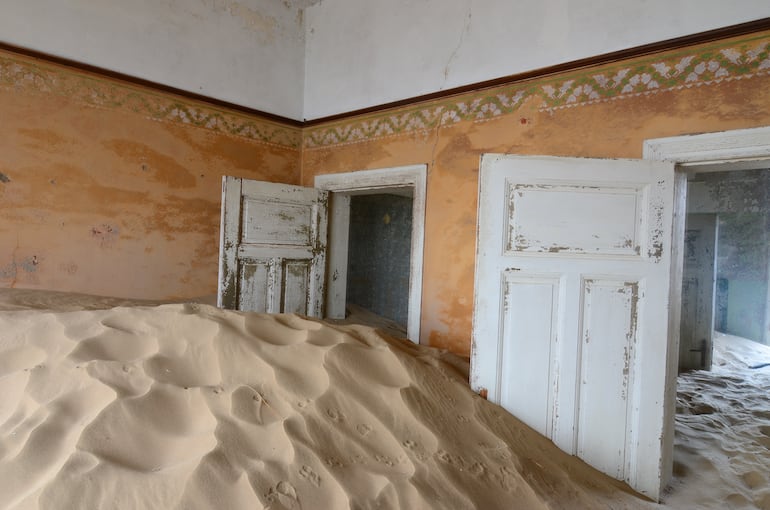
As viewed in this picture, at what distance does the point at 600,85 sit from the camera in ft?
10.1

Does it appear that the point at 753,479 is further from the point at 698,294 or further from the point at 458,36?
the point at 698,294

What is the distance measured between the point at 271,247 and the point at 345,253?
100 centimetres

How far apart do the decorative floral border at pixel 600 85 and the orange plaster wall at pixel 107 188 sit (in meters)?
1.74

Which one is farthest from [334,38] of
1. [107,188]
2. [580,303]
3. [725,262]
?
[725,262]

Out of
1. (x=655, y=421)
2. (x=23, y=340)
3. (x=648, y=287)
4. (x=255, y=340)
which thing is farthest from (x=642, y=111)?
(x=23, y=340)

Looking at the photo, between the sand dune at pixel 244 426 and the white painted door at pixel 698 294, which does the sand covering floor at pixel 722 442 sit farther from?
the sand dune at pixel 244 426

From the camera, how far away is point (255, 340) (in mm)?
2061

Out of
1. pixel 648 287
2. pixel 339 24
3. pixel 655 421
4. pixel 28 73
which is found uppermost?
pixel 339 24

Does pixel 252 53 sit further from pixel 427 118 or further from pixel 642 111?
pixel 642 111

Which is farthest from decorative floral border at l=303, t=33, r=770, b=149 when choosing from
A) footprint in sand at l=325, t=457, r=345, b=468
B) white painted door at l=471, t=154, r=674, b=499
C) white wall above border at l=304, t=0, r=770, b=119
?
footprint in sand at l=325, t=457, r=345, b=468

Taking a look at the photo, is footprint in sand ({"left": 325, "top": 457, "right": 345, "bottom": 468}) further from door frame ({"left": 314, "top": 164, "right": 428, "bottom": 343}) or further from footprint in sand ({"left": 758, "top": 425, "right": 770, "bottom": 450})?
footprint in sand ({"left": 758, "top": 425, "right": 770, "bottom": 450})

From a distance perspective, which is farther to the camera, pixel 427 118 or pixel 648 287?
pixel 427 118

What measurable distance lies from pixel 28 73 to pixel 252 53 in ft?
6.50

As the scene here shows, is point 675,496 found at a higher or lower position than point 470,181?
lower
